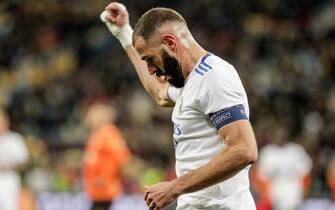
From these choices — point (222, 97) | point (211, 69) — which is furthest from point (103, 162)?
point (222, 97)

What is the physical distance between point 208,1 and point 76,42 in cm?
233

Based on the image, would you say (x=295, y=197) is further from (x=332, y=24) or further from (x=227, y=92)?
(x=227, y=92)

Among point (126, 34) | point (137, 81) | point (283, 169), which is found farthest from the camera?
point (137, 81)

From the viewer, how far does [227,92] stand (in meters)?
3.62

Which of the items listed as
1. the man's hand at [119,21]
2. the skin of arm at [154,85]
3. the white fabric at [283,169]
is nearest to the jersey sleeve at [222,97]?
the skin of arm at [154,85]

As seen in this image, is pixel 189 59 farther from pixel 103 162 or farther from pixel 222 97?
pixel 103 162

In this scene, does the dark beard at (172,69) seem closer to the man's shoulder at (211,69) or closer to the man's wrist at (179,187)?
the man's shoulder at (211,69)

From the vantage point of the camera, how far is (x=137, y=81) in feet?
45.8

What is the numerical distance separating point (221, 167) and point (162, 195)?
26 cm

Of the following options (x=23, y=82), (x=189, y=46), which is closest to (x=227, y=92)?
(x=189, y=46)

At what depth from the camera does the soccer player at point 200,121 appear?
357cm

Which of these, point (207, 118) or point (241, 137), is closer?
point (241, 137)

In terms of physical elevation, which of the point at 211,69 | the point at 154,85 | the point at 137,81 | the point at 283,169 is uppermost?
the point at 211,69

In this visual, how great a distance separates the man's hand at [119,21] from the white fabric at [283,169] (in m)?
6.48
